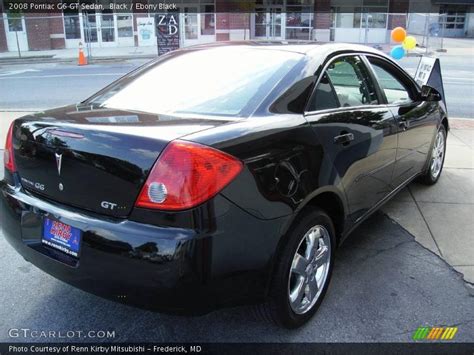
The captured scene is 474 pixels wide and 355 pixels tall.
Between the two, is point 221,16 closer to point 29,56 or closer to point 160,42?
point 29,56

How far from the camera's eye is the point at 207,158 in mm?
2172

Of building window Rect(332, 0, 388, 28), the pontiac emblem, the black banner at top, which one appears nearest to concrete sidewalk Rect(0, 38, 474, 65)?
building window Rect(332, 0, 388, 28)

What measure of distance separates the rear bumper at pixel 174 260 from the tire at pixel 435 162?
322cm

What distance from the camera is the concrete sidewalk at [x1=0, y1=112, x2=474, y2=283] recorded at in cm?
381

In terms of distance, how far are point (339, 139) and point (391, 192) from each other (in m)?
1.30

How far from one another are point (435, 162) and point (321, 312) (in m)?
2.97

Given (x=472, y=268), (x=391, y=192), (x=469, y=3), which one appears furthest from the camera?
(x=469, y=3)

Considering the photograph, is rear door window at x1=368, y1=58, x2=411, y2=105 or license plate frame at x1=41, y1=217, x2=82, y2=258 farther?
rear door window at x1=368, y1=58, x2=411, y2=105

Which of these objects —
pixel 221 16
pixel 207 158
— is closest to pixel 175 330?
pixel 207 158

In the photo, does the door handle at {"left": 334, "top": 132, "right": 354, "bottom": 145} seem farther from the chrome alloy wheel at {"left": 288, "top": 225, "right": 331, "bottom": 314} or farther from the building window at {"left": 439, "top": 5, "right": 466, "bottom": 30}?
the building window at {"left": 439, "top": 5, "right": 466, "bottom": 30}

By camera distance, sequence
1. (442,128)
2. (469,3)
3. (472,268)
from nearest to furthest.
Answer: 1. (472,268)
2. (442,128)
3. (469,3)

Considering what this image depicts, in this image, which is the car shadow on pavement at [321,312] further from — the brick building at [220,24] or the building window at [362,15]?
the building window at [362,15]

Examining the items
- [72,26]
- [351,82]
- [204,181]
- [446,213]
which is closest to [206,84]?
[204,181]

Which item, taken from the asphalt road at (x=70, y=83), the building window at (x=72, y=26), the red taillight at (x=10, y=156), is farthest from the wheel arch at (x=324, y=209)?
the building window at (x=72, y=26)
